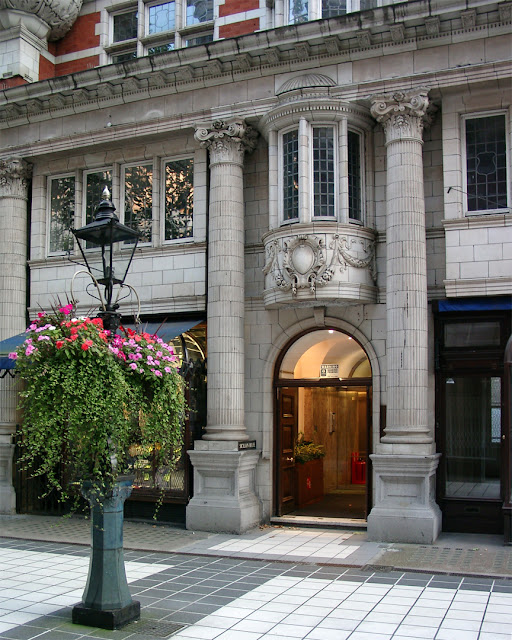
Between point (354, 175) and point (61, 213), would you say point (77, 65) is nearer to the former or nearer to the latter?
point (61, 213)

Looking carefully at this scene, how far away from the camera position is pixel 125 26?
1777 centimetres

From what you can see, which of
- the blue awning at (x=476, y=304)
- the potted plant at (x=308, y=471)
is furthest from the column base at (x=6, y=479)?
the blue awning at (x=476, y=304)

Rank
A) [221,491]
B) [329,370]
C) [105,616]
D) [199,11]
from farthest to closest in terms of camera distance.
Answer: [199,11] → [329,370] → [221,491] → [105,616]

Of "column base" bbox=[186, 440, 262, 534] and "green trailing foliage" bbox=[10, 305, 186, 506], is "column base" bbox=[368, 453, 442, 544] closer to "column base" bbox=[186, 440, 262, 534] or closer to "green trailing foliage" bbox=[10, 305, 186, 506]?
"column base" bbox=[186, 440, 262, 534]

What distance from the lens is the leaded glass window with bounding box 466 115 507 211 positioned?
13.6 metres

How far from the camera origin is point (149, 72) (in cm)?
1542

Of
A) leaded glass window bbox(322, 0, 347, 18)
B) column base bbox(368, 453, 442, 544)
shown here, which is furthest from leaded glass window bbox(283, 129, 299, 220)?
column base bbox(368, 453, 442, 544)

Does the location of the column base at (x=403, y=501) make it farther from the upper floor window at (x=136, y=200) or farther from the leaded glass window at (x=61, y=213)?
the leaded glass window at (x=61, y=213)

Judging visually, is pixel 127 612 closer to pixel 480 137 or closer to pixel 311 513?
pixel 311 513

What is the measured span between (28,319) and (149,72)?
6.35 m

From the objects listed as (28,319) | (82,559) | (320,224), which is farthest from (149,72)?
(82,559)

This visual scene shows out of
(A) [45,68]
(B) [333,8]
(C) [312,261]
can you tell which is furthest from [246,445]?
(A) [45,68]

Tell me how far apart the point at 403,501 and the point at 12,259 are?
34.2ft

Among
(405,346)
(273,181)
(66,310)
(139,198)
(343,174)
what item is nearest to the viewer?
(66,310)
